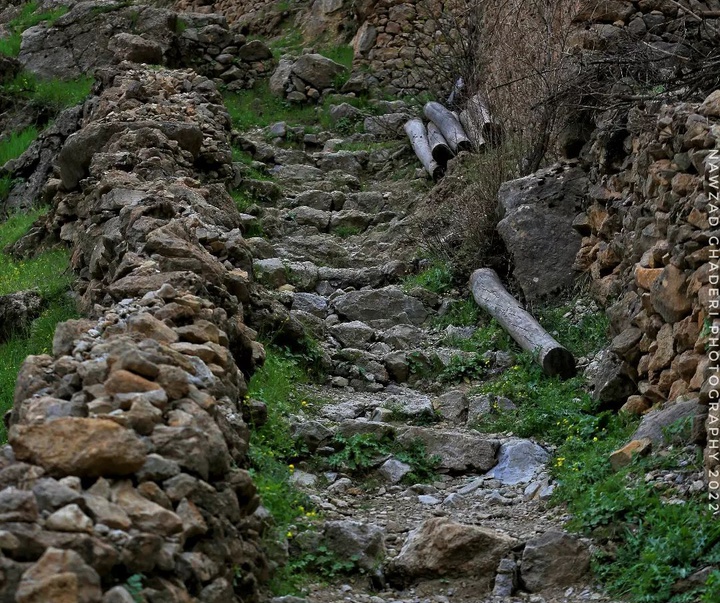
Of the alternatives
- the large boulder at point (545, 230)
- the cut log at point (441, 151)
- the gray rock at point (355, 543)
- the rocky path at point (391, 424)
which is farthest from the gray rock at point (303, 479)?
the cut log at point (441, 151)

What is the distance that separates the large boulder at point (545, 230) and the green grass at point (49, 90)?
24.4 ft

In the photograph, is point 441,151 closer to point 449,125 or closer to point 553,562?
point 449,125

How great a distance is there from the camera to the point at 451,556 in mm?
4559

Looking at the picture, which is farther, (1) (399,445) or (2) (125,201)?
(2) (125,201)

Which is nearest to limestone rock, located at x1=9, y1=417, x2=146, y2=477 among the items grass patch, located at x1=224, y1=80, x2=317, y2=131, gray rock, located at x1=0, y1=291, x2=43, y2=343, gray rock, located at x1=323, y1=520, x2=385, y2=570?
gray rock, located at x1=323, y1=520, x2=385, y2=570

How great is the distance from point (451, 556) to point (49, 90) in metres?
11.2

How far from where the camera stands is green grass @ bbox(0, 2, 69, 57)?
49.8 ft

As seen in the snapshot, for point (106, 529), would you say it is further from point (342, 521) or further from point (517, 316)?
point (517, 316)

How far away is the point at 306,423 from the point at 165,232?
1.42 m

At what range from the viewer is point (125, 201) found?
714cm

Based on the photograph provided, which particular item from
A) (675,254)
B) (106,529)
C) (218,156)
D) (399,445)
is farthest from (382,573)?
(218,156)

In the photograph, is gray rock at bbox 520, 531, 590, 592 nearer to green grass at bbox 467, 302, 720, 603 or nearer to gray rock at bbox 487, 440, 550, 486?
green grass at bbox 467, 302, 720, 603

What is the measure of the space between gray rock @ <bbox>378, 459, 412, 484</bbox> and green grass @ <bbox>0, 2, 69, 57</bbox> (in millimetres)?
11273

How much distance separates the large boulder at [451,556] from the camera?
14.9ft
